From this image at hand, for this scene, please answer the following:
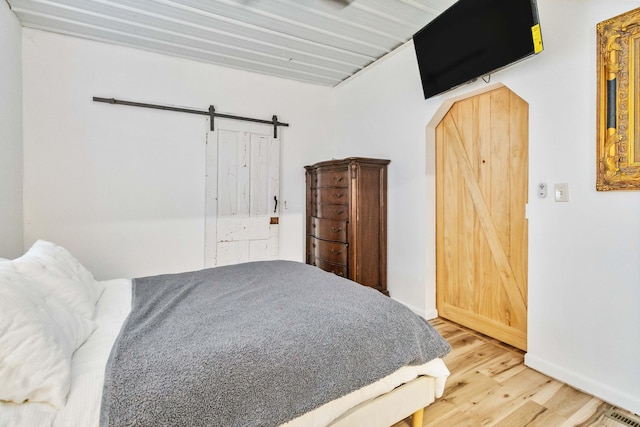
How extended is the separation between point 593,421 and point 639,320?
57cm

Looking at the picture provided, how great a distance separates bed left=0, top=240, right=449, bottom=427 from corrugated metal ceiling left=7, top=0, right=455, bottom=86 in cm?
196

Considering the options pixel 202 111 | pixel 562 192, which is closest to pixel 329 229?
pixel 202 111

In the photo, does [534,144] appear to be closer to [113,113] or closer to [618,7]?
[618,7]

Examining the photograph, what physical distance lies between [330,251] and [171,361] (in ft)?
7.72

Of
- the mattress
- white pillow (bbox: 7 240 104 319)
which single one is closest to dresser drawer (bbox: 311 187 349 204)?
the mattress

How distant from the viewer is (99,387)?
90cm

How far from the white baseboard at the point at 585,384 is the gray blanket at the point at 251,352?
1.02 meters

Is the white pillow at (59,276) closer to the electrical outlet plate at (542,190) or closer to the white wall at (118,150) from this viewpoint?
the white wall at (118,150)

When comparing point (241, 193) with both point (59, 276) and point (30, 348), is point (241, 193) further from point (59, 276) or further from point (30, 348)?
point (30, 348)

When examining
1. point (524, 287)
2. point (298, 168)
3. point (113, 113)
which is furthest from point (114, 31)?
point (524, 287)

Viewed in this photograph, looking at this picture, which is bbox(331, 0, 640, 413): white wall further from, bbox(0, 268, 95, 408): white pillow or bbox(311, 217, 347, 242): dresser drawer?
bbox(0, 268, 95, 408): white pillow

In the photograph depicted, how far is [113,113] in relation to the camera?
9.59 feet

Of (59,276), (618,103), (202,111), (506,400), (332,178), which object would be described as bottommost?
(506,400)

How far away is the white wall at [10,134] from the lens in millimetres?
2201
